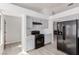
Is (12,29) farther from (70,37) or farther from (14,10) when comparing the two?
(70,37)

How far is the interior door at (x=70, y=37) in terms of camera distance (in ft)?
10.2

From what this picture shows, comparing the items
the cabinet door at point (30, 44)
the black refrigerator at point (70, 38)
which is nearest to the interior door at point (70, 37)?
the black refrigerator at point (70, 38)

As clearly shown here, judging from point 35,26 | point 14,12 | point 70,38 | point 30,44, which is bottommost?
point 30,44

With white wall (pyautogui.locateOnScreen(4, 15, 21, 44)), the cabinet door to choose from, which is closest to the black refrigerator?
the cabinet door

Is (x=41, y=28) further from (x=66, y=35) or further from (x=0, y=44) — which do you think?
(x=0, y=44)

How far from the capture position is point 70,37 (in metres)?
3.24

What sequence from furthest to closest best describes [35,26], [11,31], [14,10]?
[11,31], [35,26], [14,10]

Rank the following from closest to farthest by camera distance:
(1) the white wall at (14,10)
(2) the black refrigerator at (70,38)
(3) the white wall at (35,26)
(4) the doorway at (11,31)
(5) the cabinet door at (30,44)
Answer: (1) the white wall at (14,10), (2) the black refrigerator at (70,38), (5) the cabinet door at (30,44), (3) the white wall at (35,26), (4) the doorway at (11,31)

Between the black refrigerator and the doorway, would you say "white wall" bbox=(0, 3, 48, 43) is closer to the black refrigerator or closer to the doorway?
the doorway

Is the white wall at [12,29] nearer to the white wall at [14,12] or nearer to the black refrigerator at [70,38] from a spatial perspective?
the white wall at [14,12]

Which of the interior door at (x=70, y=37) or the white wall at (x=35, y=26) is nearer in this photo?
the interior door at (x=70, y=37)

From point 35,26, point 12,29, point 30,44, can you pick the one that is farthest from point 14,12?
point 12,29

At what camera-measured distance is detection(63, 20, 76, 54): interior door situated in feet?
10.2
